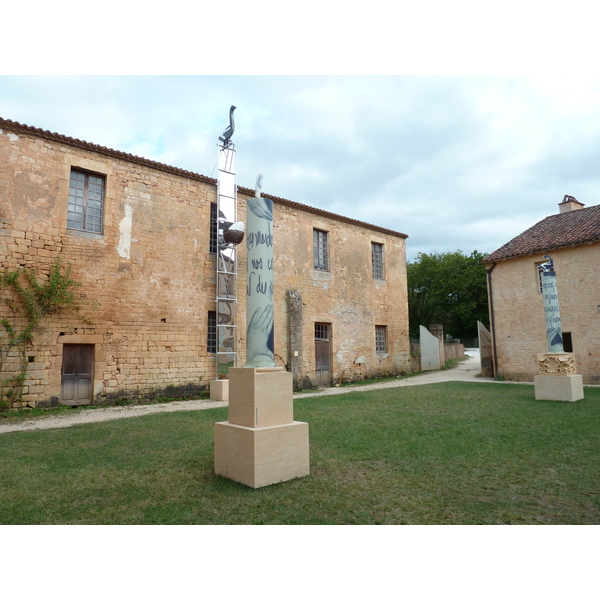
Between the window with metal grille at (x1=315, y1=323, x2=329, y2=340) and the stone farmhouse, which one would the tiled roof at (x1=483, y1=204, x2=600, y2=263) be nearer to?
the stone farmhouse

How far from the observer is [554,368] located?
1019cm

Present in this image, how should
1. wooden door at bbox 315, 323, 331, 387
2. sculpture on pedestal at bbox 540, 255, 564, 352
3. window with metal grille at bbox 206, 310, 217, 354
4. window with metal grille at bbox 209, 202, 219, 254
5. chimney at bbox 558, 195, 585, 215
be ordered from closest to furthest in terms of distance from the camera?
sculpture on pedestal at bbox 540, 255, 564, 352 → window with metal grille at bbox 206, 310, 217, 354 → window with metal grille at bbox 209, 202, 219, 254 → wooden door at bbox 315, 323, 331, 387 → chimney at bbox 558, 195, 585, 215

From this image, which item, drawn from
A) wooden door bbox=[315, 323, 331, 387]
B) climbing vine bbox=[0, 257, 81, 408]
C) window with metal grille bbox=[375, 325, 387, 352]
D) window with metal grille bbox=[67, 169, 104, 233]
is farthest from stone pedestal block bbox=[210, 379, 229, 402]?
window with metal grille bbox=[375, 325, 387, 352]

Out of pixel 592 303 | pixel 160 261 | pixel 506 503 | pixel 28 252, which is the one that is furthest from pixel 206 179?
pixel 592 303

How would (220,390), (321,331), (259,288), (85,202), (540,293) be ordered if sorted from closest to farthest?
(259,288) < (85,202) < (220,390) < (540,293) < (321,331)

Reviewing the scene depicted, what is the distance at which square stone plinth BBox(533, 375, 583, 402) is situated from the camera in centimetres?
970

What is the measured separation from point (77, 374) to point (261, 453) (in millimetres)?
8134

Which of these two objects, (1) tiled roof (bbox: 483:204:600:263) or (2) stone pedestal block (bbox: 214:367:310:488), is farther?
(1) tiled roof (bbox: 483:204:600:263)

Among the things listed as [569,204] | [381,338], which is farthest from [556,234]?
[381,338]

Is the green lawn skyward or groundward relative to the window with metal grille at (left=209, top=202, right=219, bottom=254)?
groundward

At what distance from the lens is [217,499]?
362 centimetres

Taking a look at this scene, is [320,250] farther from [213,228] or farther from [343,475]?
[343,475]

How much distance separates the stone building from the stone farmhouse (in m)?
6.95
